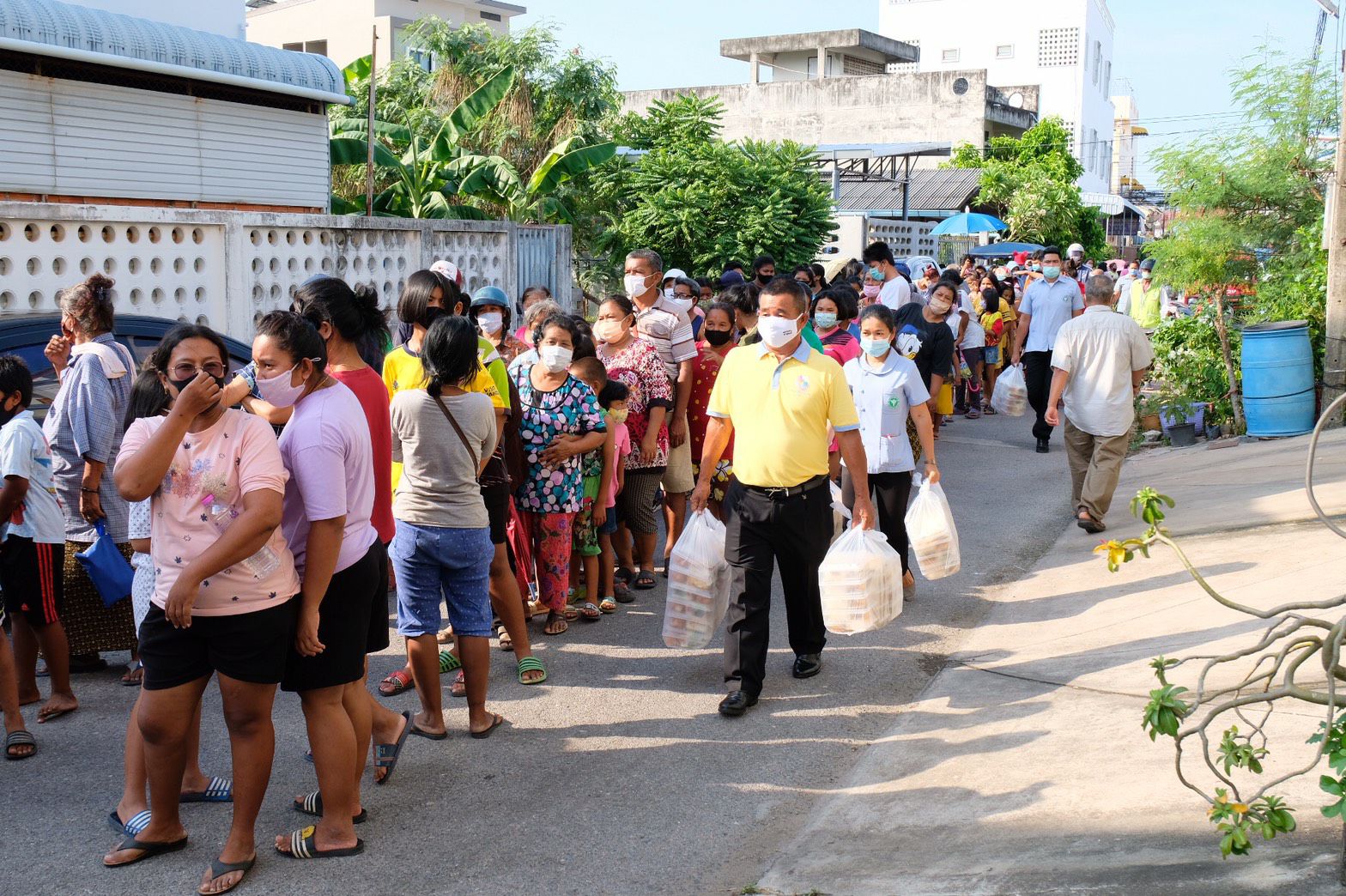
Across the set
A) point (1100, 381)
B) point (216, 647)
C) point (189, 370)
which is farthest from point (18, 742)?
point (1100, 381)

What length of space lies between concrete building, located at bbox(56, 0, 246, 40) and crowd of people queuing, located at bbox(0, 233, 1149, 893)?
32.0ft

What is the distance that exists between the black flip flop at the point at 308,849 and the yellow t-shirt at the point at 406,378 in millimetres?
1819

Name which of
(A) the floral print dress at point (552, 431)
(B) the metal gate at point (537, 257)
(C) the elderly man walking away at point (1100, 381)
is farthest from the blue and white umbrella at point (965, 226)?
(A) the floral print dress at point (552, 431)

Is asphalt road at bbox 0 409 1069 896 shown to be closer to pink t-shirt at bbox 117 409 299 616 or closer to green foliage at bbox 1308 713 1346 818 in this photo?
pink t-shirt at bbox 117 409 299 616

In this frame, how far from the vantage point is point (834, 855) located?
14.3 ft

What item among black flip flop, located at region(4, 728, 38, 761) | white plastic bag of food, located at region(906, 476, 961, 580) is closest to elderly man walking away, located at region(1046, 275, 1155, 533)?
white plastic bag of food, located at region(906, 476, 961, 580)

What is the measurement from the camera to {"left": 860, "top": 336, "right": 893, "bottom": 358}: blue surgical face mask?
7.44 metres

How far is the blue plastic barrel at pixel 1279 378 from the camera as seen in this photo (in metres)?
11.5

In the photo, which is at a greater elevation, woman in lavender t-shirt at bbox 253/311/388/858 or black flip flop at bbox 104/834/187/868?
woman in lavender t-shirt at bbox 253/311/388/858

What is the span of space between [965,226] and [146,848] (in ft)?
83.6

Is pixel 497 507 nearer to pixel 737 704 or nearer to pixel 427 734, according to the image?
pixel 427 734

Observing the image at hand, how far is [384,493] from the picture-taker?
506 cm

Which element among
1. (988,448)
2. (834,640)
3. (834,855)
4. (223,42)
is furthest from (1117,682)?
(223,42)

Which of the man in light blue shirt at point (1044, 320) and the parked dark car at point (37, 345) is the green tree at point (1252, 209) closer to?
the man in light blue shirt at point (1044, 320)
